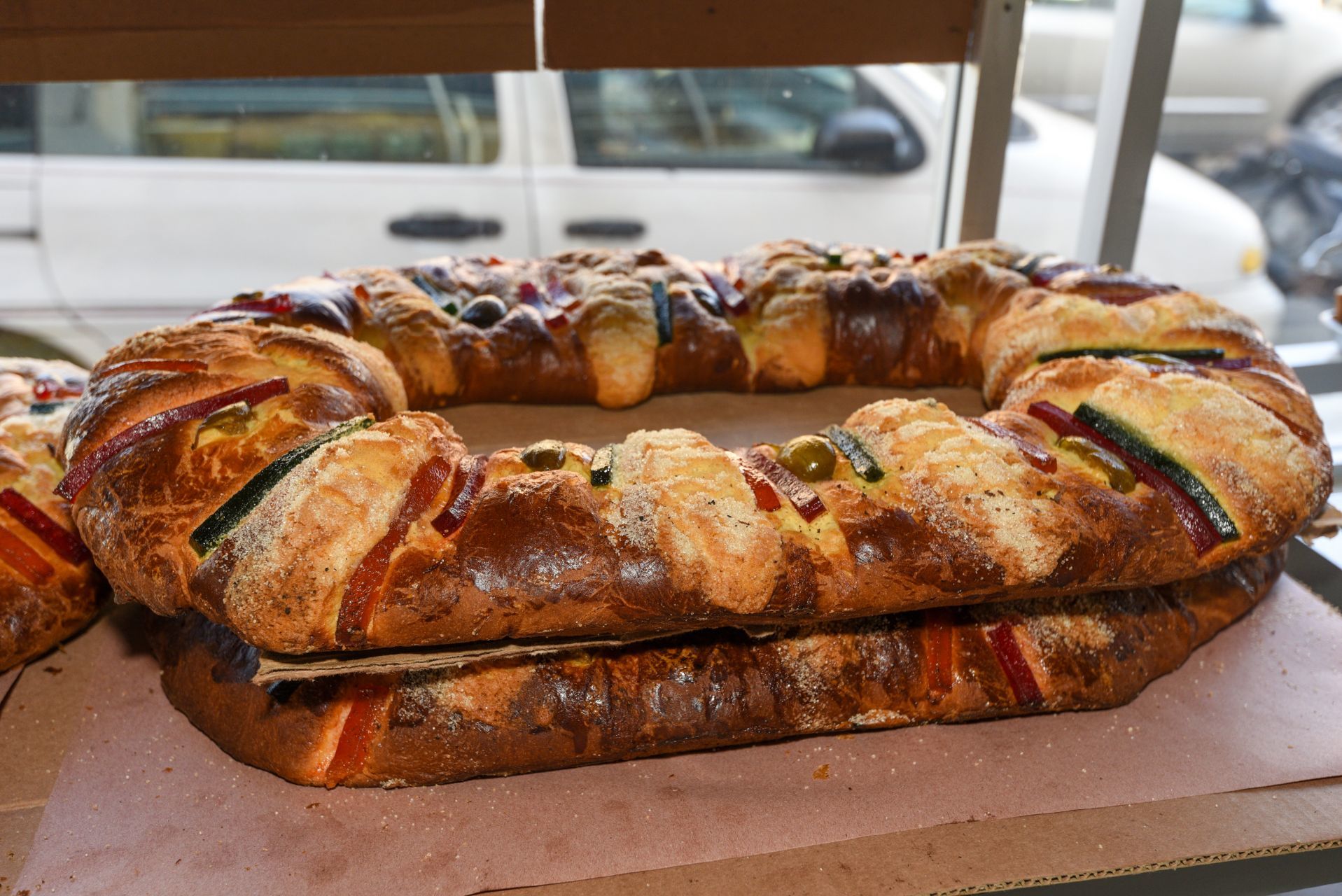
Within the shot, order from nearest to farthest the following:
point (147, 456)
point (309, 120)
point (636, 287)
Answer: point (147, 456) → point (636, 287) → point (309, 120)

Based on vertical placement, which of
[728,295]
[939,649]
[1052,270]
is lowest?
[939,649]

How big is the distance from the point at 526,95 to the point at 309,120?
0.97 metres

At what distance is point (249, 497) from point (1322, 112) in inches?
289

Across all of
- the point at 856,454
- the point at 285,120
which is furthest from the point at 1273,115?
the point at 285,120

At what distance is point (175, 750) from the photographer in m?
2.28

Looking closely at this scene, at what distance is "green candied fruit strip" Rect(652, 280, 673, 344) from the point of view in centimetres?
322

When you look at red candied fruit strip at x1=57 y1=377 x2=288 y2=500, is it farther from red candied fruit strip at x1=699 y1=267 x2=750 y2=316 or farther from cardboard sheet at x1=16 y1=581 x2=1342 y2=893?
red candied fruit strip at x1=699 y1=267 x2=750 y2=316

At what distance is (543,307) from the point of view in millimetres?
3318

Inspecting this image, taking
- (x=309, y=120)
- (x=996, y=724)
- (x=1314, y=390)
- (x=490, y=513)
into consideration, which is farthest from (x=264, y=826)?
(x=1314, y=390)

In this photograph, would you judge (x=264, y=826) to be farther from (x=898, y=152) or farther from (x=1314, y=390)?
Answer: (x=1314, y=390)

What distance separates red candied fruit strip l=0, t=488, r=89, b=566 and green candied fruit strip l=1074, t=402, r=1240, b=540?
255 cm

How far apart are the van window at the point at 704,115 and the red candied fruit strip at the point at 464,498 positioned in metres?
2.43

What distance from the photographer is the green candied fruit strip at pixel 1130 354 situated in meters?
2.82

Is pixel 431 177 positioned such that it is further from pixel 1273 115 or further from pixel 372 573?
pixel 1273 115
